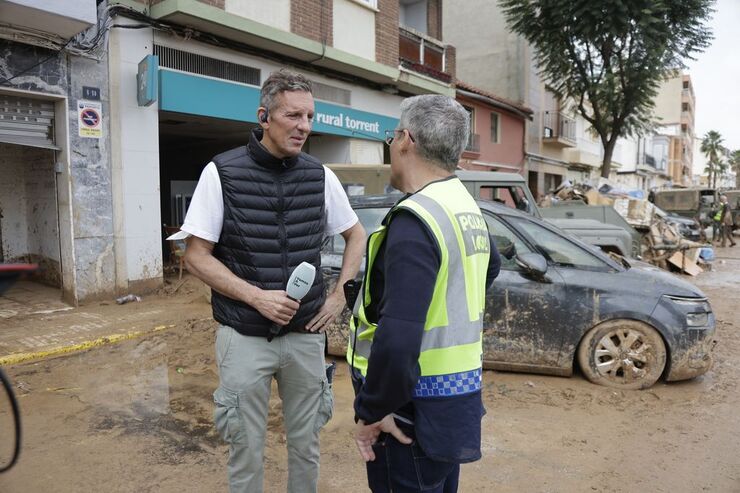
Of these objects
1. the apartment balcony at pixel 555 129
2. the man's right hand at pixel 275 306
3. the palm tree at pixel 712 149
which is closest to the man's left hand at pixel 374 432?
the man's right hand at pixel 275 306

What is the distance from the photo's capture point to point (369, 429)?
5.44ft

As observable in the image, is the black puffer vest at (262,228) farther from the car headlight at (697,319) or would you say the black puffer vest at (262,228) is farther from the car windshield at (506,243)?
the car headlight at (697,319)

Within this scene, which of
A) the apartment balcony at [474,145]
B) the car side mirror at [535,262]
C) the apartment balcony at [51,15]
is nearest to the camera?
the car side mirror at [535,262]

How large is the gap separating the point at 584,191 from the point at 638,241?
435 centimetres

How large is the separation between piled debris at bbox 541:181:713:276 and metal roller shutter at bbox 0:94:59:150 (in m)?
9.88

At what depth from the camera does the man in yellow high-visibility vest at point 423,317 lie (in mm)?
1485

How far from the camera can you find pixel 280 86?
7.35ft

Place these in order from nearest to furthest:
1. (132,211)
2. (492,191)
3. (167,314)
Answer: (167,314)
(132,211)
(492,191)

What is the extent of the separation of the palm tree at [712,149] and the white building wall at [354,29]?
286 feet

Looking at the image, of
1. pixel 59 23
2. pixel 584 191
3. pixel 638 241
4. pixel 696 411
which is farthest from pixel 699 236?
pixel 59 23

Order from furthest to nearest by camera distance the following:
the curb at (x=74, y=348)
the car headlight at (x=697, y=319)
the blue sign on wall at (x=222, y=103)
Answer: the blue sign on wall at (x=222, y=103) < the curb at (x=74, y=348) < the car headlight at (x=697, y=319)

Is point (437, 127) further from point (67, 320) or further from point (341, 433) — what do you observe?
point (67, 320)

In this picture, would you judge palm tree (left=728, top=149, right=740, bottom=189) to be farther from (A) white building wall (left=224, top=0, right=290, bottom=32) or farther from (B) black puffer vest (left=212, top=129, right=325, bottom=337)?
(B) black puffer vest (left=212, top=129, right=325, bottom=337)

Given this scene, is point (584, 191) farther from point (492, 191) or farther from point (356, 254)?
point (356, 254)
